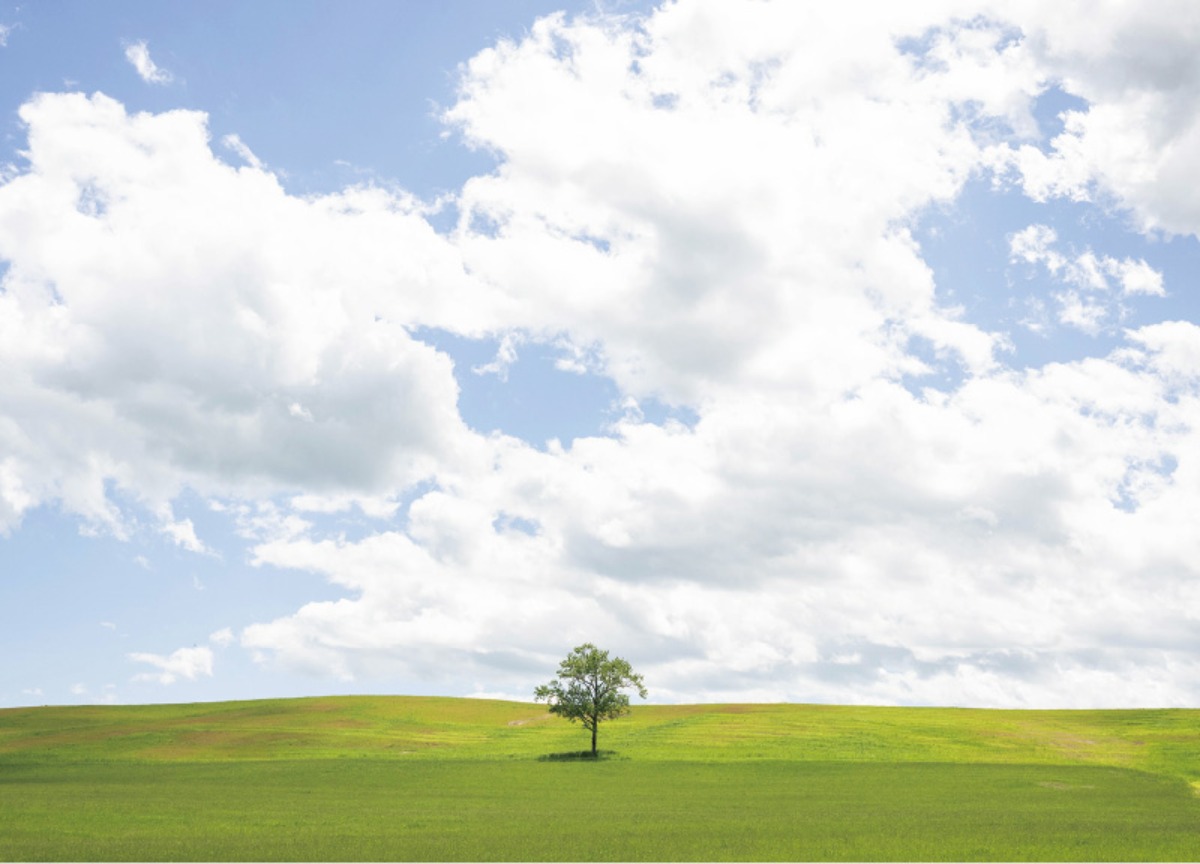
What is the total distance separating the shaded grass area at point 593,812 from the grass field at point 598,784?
0.23 meters

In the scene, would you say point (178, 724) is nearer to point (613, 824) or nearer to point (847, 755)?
point (847, 755)

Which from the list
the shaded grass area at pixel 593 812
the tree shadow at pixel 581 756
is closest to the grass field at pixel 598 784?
the shaded grass area at pixel 593 812

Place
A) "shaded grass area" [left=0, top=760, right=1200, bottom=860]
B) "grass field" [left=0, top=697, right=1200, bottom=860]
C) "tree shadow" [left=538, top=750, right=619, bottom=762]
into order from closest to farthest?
"shaded grass area" [left=0, top=760, right=1200, bottom=860] < "grass field" [left=0, top=697, right=1200, bottom=860] < "tree shadow" [left=538, top=750, right=619, bottom=762]

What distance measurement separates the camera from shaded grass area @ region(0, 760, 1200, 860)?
3469 centimetres

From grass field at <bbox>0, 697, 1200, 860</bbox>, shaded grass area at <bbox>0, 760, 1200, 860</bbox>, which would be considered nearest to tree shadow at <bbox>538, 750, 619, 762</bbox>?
grass field at <bbox>0, 697, 1200, 860</bbox>

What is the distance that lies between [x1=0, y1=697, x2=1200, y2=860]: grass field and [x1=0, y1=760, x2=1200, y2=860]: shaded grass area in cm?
23

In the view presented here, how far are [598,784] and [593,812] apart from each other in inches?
579

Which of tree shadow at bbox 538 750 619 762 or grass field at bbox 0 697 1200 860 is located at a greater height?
grass field at bbox 0 697 1200 860

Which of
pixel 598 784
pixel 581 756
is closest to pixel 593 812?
pixel 598 784

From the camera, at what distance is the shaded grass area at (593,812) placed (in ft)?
114

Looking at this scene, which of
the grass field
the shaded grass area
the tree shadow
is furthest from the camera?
the tree shadow

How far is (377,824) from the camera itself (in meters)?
41.7

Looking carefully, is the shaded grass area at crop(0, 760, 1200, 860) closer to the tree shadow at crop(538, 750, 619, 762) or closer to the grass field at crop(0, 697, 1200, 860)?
the grass field at crop(0, 697, 1200, 860)

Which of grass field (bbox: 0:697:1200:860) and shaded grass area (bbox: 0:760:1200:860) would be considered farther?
grass field (bbox: 0:697:1200:860)
